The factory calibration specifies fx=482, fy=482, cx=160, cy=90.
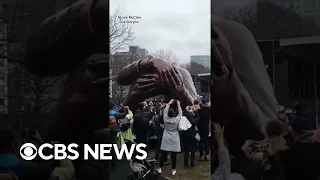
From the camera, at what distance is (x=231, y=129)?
3914mm

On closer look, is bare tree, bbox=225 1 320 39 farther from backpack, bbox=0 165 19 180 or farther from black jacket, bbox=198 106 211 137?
backpack, bbox=0 165 19 180

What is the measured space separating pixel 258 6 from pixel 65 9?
1.55 meters

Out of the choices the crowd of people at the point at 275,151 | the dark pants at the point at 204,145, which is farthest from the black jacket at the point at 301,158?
the dark pants at the point at 204,145

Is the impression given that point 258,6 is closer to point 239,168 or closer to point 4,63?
point 239,168

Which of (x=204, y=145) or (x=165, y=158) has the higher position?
(x=204, y=145)

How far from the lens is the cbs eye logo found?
380 centimetres

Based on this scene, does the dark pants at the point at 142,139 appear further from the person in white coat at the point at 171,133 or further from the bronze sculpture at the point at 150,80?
the bronze sculpture at the point at 150,80

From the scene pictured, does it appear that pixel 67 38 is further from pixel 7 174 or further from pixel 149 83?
pixel 7 174

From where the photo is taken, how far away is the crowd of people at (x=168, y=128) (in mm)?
3859

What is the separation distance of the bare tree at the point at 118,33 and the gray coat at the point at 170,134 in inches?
24.4

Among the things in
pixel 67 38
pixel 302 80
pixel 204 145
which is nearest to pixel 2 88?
pixel 67 38

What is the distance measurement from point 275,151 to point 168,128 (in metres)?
0.89

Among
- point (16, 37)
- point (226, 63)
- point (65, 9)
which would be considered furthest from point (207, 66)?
point (16, 37)

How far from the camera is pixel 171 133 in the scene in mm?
3914
